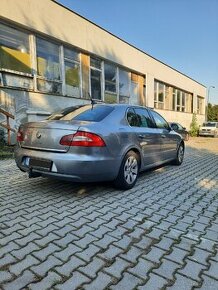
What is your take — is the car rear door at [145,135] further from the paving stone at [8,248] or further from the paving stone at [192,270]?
the paving stone at [8,248]

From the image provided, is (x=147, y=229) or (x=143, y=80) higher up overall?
(x=143, y=80)

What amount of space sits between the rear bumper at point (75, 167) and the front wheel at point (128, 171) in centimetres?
33

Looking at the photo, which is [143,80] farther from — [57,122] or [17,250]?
[17,250]

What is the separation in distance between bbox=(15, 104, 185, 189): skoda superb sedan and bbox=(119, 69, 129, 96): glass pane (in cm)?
1155

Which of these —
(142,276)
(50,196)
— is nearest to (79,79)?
(50,196)

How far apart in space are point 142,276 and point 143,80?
58.7ft

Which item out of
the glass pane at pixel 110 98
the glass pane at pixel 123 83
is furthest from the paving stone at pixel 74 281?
the glass pane at pixel 123 83

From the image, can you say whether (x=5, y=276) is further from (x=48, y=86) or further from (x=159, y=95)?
(x=159, y=95)

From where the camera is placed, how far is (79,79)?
12766mm

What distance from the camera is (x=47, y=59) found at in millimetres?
11047

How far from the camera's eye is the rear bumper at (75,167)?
3697mm

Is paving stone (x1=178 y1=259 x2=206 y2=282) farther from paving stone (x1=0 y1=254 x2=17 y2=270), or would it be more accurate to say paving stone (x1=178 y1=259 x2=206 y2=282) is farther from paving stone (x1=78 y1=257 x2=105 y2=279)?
paving stone (x1=0 y1=254 x2=17 y2=270)

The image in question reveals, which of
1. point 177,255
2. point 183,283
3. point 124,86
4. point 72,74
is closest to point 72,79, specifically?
point 72,74

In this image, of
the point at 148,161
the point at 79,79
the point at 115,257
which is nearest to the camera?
the point at 115,257
